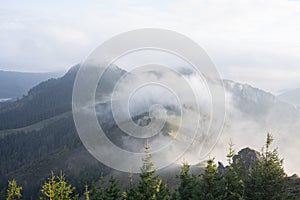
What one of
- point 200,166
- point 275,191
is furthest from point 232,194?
point 200,166

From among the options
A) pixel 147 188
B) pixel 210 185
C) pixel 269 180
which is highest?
pixel 269 180

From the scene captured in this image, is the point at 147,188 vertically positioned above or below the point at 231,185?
below

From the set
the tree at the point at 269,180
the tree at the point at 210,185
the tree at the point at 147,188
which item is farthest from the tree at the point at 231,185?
the tree at the point at 147,188

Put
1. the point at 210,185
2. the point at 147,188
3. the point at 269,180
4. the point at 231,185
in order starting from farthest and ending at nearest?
the point at 231,185
the point at 210,185
the point at 269,180
the point at 147,188

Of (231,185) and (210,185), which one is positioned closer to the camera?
(210,185)

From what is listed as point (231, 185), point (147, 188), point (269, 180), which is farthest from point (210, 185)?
point (147, 188)

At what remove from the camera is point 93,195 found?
125 ft

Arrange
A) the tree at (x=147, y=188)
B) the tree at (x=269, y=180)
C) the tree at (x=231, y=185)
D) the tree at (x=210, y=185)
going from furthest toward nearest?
the tree at (x=231, y=185)
the tree at (x=210, y=185)
the tree at (x=269, y=180)
the tree at (x=147, y=188)

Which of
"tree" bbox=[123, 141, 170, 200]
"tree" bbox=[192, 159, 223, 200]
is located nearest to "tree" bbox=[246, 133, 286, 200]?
"tree" bbox=[192, 159, 223, 200]

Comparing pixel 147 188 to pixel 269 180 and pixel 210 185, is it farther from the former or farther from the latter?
pixel 269 180

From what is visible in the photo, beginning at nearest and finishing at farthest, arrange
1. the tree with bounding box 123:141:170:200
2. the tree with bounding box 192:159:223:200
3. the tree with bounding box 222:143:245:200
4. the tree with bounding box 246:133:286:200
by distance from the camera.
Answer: the tree with bounding box 123:141:170:200, the tree with bounding box 246:133:286:200, the tree with bounding box 192:159:223:200, the tree with bounding box 222:143:245:200

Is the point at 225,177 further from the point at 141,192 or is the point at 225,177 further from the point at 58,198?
the point at 58,198

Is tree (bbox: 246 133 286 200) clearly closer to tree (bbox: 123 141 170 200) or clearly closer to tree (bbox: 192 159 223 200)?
tree (bbox: 192 159 223 200)

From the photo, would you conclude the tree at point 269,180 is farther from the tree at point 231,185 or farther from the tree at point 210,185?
the tree at point 210,185
